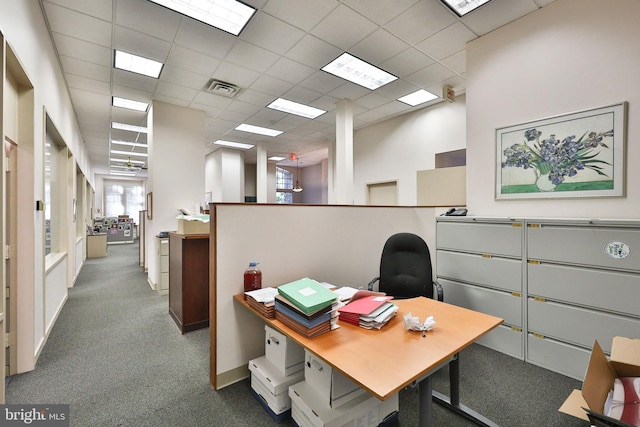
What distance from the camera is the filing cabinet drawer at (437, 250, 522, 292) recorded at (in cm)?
251

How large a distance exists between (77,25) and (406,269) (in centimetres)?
414

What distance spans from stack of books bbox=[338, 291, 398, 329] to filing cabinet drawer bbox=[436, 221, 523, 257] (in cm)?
157

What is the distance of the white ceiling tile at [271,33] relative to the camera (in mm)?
2887

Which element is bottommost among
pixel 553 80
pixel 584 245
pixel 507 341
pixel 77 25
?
pixel 507 341

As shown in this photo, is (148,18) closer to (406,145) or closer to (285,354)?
(285,354)

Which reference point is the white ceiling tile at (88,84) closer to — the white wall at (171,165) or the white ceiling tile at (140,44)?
the white wall at (171,165)

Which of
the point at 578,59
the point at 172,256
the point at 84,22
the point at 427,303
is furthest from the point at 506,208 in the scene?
the point at 84,22

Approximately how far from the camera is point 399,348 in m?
1.24

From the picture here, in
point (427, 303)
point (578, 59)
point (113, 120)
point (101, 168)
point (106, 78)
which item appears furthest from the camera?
point (101, 168)

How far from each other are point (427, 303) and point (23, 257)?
3.21 meters

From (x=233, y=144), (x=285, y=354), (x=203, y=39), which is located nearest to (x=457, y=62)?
(x=203, y=39)

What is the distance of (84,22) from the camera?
9.23ft

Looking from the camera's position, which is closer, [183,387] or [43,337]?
[183,387]

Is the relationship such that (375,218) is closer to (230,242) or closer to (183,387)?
(230,242)
